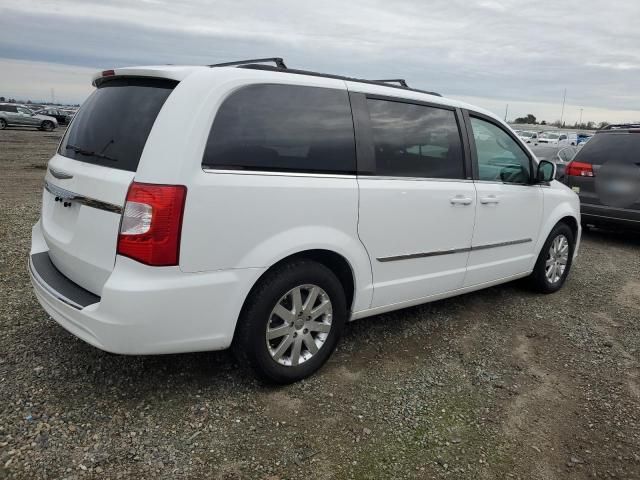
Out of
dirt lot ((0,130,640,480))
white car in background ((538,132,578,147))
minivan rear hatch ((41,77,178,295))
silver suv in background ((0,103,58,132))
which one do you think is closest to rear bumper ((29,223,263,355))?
minivan rear hatch ((41,77,178,295))

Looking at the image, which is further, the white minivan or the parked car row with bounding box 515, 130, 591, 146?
the parked car row with bounding box 515, 130, 591, 146

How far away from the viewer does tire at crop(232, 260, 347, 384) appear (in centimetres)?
286

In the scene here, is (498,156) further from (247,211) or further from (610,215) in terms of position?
(610,215)

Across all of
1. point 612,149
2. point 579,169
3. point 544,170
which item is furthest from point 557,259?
point 612,149

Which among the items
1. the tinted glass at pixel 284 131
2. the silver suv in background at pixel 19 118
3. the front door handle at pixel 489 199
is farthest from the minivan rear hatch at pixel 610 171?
the silver suv in background at pixel 19 118

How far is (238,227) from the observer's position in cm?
268

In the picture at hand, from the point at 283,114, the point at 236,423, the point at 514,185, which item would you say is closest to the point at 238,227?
the point at 283,114

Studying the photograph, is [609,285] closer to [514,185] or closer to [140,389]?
[514,185]

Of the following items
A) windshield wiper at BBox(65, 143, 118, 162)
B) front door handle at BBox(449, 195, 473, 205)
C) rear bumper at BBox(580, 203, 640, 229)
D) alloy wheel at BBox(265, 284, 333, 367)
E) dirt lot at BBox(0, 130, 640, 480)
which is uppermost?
windshield wiper at BBox(65, 143, 118, 162)

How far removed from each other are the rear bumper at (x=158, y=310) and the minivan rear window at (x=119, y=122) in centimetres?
59

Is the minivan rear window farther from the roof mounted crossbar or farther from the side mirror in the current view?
the side mirror

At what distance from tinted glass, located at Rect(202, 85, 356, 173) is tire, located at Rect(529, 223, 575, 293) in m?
2.75

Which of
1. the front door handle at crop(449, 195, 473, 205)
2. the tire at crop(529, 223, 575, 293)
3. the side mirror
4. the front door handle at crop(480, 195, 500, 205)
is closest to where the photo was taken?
the front door handle at crop(449, 195, 473, 205)

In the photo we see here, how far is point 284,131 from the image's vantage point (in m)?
2.92
